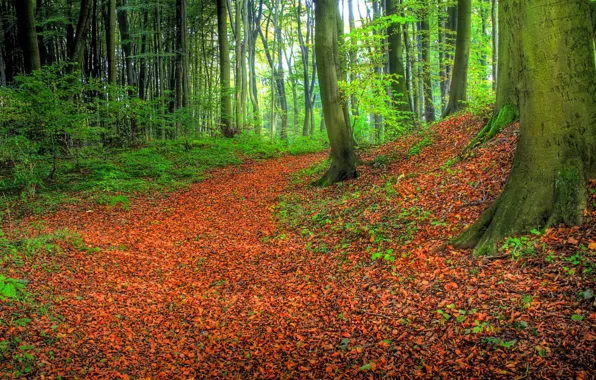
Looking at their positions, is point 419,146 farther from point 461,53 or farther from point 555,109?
point 555,109

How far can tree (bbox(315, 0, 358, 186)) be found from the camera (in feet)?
30.9

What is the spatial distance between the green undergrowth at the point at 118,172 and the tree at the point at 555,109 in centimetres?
888

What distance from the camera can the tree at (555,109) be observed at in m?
3.85

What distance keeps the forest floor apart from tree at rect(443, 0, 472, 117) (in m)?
5.75

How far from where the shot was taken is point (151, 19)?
76.6ft

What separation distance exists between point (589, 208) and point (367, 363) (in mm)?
2790

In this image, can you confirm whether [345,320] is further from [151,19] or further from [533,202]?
[151,19]

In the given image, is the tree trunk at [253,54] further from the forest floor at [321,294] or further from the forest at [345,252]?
the forest floor at [321,294]

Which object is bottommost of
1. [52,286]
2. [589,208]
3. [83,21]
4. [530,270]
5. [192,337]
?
[192,337]

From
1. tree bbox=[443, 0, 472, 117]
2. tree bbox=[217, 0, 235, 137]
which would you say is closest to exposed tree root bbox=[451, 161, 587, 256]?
tree bbox=[443, 0, 472, 117]

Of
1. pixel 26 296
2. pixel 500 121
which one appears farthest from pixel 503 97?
pixel 26 296

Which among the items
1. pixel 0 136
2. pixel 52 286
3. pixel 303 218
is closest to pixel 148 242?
pixel 52 286

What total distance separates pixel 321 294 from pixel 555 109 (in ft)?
11.2

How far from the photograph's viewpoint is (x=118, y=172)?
38.3 ft
